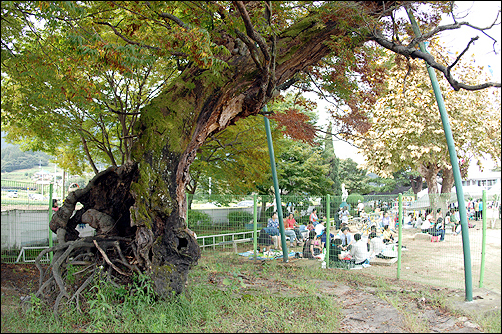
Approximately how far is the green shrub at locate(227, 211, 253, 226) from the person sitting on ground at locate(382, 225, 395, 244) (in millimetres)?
3844

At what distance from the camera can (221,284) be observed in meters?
7.30

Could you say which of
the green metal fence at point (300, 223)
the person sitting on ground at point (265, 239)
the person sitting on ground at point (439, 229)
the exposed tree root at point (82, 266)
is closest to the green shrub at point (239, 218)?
the green metal fence at point (300, 223)

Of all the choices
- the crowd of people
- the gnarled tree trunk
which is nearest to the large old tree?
the gnarled tree trunk

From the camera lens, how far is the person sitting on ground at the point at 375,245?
9.35 metres

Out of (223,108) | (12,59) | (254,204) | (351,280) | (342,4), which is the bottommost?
(351,280)

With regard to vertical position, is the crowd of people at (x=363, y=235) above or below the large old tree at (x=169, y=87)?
below

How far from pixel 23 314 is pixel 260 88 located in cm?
534

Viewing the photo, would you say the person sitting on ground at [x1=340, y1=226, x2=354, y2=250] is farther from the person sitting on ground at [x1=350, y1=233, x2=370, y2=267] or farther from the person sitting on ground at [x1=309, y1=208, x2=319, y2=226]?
the person sitting on ground at [x1=309, y1=208, x2=319, y2=226]

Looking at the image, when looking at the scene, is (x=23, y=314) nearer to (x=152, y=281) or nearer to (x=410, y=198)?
(x=152, y=281)

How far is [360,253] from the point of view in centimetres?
941

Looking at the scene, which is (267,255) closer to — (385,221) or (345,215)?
(345,215)

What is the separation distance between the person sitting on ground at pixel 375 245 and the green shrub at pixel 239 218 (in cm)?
354

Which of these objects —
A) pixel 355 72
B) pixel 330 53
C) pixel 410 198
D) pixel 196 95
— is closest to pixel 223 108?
pixel 196 95

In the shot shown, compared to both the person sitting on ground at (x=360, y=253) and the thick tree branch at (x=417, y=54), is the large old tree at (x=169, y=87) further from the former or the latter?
the person sitting on ground at (x=360, y=253)
